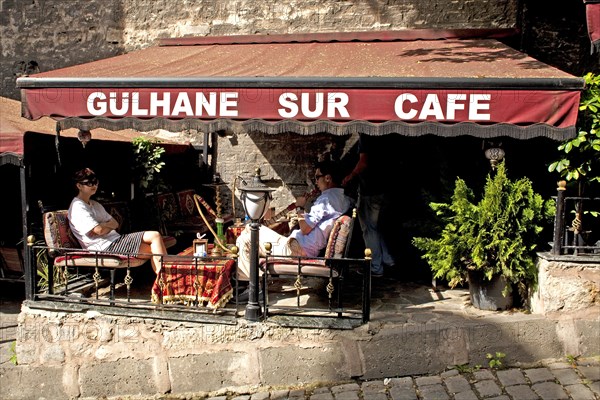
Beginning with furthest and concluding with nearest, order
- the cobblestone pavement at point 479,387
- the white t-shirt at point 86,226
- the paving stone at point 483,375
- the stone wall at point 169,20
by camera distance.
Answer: the stone wall at point 169,20 < the white t-shirt at point 86,226 < the paving stone at point 483,375 < the cobblestone pavement at point 479,387

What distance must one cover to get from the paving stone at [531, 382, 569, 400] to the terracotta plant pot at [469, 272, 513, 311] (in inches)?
33.3

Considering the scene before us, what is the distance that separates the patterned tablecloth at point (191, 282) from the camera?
17.2 ft

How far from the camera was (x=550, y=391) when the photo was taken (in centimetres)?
451

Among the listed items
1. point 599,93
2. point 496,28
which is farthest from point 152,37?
point 599,93

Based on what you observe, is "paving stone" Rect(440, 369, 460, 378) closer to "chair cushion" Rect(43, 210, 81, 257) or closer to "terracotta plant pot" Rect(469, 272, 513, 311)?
"terracotta plant pot" Rect(469, 272, 513, 311)

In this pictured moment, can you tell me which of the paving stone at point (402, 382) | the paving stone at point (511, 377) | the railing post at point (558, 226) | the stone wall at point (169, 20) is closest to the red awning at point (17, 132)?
the stone wall at point (169, 20)

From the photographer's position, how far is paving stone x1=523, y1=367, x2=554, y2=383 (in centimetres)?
471

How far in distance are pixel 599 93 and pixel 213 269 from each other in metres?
3.71

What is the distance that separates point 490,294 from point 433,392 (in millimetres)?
1161

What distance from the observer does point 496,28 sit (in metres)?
7.44

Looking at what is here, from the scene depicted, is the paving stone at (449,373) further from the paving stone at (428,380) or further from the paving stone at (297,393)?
the paving stone at (297,393)

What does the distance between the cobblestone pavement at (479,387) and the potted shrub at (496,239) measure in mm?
715

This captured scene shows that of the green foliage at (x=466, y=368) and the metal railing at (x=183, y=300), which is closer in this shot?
the green foliage at (x=466, y=368)

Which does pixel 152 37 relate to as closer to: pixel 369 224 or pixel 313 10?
pixel 313 10
